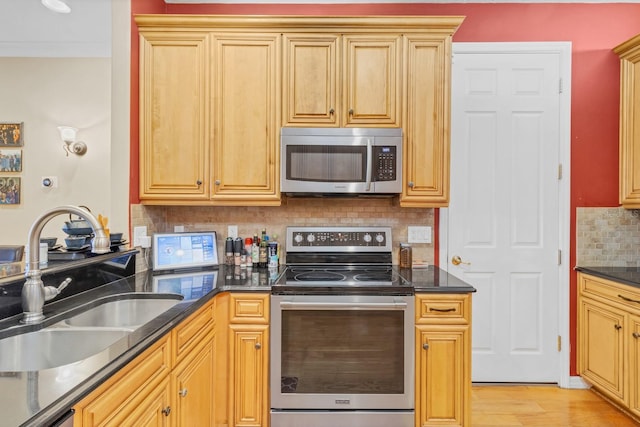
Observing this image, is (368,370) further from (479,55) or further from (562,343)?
(479,55)

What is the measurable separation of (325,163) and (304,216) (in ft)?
1.70

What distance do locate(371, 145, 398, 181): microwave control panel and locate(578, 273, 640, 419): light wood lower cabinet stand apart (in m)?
1.57

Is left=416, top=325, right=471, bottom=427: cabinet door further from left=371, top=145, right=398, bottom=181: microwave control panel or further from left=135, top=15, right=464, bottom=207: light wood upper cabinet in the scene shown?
left=371, top=145, right=398, bottom=181: microwave control panel

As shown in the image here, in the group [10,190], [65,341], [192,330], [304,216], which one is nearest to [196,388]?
[192,330]

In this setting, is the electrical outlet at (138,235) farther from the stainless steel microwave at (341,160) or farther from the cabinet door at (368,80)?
the cabinet door at (368,80)

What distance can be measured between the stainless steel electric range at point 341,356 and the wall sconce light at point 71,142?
4.85 ft

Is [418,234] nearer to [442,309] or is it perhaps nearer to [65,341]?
[442,309]

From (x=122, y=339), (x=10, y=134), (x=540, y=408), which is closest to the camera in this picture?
(x=122, y=339)

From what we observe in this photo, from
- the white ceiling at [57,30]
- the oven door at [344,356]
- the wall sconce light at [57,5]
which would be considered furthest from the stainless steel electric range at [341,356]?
the wall sconce light at [57,5]

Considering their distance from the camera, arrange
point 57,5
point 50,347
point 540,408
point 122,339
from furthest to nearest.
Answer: point 540,408 < point 57,5 < point 50,347 < point 122,339

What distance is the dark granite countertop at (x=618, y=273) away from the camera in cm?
235

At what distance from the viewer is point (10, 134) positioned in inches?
80.5

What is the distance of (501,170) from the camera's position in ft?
9.29

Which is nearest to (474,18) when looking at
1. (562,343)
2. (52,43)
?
(562,343)
